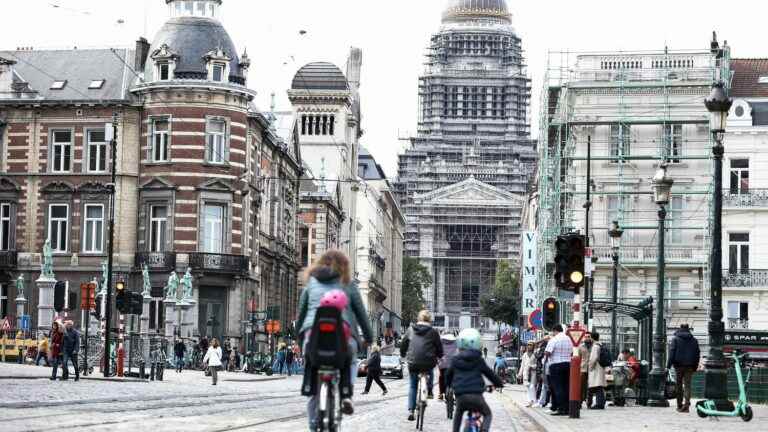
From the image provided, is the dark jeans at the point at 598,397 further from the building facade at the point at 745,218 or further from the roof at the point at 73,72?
the roof at the point at 73,72

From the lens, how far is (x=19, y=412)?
2086 centimetres

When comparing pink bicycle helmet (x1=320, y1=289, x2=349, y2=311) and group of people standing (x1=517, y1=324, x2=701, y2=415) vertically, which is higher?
pink bicycle helmet (x1=320, y1=289, x2=349, y2=311)

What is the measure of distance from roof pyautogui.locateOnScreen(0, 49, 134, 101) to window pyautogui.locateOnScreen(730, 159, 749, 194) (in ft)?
87.4

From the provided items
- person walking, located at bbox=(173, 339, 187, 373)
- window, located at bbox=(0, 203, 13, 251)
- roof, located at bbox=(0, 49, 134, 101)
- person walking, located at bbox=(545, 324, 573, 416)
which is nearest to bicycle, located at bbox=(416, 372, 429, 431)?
person walking, located at bbox=(545, 324, 573, 416)

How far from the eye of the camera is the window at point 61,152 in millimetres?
67562

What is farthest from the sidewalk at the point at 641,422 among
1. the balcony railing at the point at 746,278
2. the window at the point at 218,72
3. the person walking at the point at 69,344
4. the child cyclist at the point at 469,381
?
the window at the point at 218,72

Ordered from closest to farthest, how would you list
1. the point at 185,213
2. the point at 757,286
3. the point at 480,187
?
the point at 757,286 < the point at 185,213 < the point at 480,187

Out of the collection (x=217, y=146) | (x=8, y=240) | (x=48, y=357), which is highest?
(x=217, y=146)

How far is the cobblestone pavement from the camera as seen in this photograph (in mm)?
18797

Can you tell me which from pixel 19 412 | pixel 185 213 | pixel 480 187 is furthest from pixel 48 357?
pixel 480 187

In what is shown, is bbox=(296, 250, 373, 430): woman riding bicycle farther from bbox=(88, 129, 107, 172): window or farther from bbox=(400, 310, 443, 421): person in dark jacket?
bbox=(88, 129, 107, 172): window

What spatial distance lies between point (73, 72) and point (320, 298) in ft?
192

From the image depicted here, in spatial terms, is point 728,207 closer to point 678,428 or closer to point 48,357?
point 48,357

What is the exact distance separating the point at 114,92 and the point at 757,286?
96.4ft
